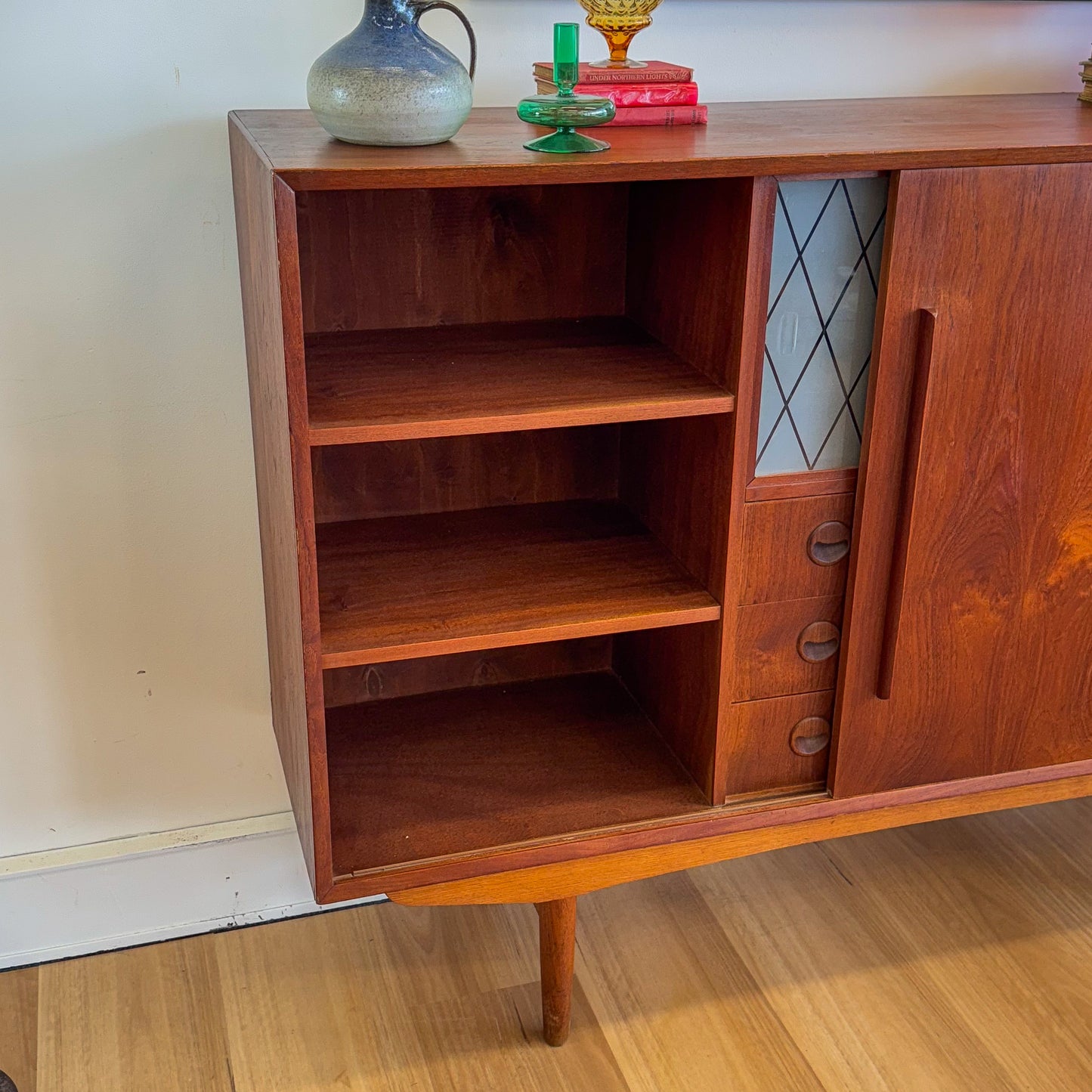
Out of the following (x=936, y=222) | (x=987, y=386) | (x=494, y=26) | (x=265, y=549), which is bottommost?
(x=265, y=549)

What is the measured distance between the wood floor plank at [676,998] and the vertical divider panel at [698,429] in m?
0.30

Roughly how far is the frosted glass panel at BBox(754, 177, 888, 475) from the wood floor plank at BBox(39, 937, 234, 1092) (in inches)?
34.0

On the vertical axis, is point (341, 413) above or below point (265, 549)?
above

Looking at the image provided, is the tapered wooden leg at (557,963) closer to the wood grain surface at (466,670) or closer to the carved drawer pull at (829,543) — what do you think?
the wood grain surface at (466,670)

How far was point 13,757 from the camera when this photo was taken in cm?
141

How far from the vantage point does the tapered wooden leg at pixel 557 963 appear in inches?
50.1

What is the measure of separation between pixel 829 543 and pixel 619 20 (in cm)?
54

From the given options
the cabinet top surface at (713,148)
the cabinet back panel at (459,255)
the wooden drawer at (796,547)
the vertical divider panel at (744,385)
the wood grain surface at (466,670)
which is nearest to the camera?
the cabinet top surface at (713,148)

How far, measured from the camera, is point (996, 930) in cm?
152

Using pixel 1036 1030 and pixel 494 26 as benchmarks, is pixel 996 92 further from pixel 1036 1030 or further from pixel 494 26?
pixel 1036 1030

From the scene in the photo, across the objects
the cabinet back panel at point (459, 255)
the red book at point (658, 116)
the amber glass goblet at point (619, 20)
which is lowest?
the cabinet back panel at point (459, 255)

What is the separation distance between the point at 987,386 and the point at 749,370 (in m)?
0.23

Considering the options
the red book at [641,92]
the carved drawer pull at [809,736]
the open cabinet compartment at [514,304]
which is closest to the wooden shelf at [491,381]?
the open cabinet compartment at [514,304]

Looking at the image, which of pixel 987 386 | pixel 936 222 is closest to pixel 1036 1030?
pixel 987 386
